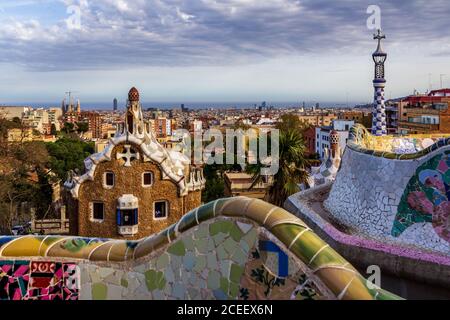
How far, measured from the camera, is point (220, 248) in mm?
3332

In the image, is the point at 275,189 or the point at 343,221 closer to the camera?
the point at 343,221

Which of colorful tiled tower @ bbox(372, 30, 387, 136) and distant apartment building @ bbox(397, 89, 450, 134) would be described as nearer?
colorful tiled tower @ bbox(372, 30, 387, 136)

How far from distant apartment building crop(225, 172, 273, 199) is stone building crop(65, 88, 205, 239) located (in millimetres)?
7375

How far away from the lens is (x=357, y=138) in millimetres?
12539

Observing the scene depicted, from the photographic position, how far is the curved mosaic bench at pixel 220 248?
2.95 m

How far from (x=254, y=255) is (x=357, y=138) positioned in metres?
9.90

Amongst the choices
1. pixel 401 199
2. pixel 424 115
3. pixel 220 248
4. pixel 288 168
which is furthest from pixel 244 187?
pixel 424 115

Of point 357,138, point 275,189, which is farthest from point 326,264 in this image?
point 275,189

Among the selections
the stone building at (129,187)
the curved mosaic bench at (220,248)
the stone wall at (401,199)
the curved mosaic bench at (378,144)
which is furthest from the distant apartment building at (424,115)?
the curved mosaic bench at (220,248)

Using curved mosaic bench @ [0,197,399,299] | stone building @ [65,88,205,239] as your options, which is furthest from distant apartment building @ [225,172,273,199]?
curved mosaic bench @ [0,197,399,299]

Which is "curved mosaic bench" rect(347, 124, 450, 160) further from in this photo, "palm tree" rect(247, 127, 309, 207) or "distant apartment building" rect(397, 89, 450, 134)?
"distant apartment building" rect(397, 89, 450, 134)

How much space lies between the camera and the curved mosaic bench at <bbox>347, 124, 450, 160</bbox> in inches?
345

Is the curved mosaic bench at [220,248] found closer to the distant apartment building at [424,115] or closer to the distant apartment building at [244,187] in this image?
the distant apartment building at [244,187]

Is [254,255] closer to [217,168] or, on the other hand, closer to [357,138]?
[357,138]
